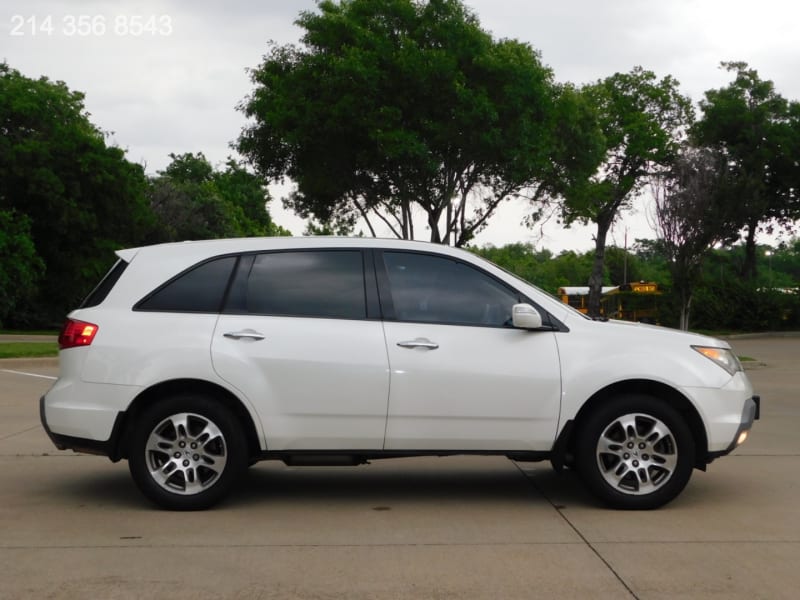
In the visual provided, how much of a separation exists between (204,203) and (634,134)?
2931 centimetres

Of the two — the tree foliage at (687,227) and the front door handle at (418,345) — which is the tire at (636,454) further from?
the tree foliage at (687,227)

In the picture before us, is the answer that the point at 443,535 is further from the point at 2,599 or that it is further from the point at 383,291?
the point at 2,599

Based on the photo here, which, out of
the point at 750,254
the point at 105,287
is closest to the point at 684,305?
the point at 750,254

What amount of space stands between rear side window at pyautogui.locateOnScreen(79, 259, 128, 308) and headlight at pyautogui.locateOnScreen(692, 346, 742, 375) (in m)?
3.82

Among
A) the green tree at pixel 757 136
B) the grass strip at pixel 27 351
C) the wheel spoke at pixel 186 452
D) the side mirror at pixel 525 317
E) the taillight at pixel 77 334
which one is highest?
the green tree at pixel 757 136

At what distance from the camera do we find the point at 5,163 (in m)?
43.9

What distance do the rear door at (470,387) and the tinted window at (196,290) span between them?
113 centimetres

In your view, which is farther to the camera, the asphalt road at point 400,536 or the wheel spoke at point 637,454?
the wheel spoke at point 637,454

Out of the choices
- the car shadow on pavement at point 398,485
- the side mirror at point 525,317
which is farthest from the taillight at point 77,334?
the side mirror at point 525,317

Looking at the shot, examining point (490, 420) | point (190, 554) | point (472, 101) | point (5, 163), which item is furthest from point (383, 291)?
point (5, 163)

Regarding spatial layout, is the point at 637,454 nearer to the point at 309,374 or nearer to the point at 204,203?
the point at 309,374

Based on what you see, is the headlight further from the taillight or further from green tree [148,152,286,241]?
green tree [148,152,286,241]

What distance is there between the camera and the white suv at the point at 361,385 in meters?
6.47

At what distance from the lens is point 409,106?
28.7 meters
